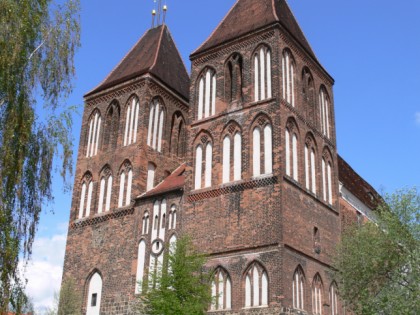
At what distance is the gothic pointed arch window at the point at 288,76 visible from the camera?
21.5 m

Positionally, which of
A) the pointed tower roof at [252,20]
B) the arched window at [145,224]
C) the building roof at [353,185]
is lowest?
the arched window at [145,224]

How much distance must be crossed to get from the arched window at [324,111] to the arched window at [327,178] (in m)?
1.20

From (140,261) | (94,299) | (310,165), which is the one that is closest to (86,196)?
(94,299)

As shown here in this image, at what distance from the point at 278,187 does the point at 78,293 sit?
30.8 feet

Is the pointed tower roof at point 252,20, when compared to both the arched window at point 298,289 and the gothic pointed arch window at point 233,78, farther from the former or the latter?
the arched window at point 298,289

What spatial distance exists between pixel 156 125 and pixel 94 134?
3041 millimetres

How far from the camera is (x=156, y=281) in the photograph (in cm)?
1756

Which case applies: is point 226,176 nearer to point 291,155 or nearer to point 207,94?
point 291,155

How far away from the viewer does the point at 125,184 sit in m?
23.9

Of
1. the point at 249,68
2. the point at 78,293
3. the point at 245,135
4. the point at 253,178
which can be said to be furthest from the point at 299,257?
the point at 78,293

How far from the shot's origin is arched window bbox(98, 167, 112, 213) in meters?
24.1

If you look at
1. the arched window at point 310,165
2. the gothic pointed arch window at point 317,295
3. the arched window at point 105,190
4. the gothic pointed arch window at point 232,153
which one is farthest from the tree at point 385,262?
the arched window at point 105,190

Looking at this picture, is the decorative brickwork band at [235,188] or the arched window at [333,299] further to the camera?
the arched window at [333,299]

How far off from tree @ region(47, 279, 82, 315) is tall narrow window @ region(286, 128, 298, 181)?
30.9 feet
